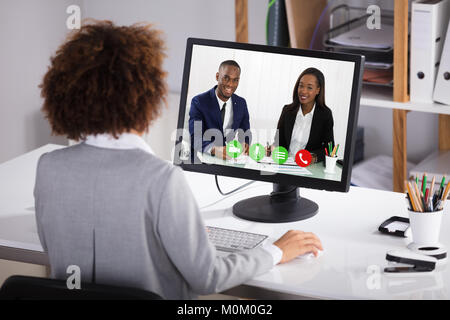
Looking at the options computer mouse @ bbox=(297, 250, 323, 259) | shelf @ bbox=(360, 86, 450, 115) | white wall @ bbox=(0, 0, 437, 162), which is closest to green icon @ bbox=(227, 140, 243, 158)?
computer mouse @ bbox=(297, 250, 323, 259)

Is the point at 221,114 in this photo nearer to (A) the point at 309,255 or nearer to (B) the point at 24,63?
(A) the point at 309,255

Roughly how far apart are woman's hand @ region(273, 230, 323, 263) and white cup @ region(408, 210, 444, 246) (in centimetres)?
22

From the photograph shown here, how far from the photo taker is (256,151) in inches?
71.7

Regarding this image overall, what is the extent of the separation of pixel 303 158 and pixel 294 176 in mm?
53

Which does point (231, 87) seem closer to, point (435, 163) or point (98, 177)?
point (98, 177)

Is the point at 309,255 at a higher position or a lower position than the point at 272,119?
lower

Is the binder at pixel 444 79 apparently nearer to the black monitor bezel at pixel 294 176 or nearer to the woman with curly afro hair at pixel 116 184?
the black monitor bezel at pixel 294 176

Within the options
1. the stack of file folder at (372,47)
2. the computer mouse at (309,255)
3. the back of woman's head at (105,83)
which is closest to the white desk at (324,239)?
the computer mouse at (309,255)

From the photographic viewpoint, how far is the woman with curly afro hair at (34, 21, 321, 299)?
132cm

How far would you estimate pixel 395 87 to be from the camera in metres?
2.52

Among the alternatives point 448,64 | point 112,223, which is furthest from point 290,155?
point 448,64

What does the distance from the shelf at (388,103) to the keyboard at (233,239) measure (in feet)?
3.46

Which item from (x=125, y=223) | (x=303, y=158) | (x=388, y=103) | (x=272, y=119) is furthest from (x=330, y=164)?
(x=388, y=103)

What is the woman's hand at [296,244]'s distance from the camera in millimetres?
1559
